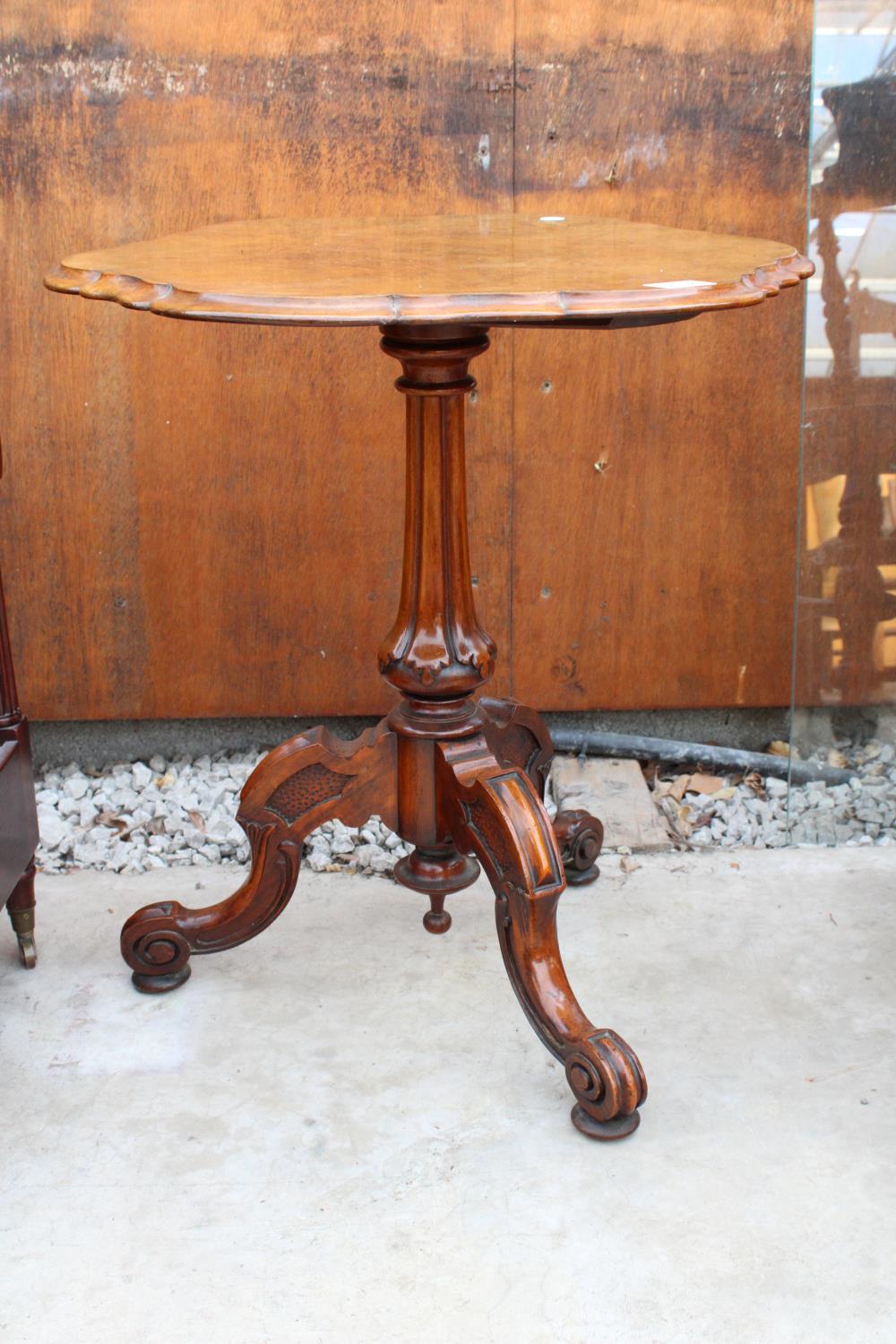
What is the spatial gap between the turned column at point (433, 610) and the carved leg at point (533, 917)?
0.05 meters

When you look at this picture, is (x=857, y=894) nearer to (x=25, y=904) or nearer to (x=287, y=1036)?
(x=287, y=1036)

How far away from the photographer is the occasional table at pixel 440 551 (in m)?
1.46

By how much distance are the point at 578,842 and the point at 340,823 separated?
0.43 m

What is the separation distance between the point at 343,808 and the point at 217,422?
3.12 ft

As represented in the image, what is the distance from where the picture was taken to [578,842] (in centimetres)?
236

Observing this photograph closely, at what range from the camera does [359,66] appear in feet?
8.33

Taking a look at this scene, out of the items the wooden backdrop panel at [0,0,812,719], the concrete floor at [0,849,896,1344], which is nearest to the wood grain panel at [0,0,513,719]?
the wooden backdrop panel at [0,0,812,719]

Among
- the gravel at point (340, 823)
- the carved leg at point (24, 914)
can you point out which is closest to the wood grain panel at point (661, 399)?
the gravel at point (340, 823)

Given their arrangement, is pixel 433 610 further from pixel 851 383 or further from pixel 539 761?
pixel 851 383

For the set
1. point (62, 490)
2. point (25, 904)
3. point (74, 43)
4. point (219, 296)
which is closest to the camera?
point (219, 296)

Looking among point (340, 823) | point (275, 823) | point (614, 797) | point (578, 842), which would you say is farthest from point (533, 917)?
point (614, 797)

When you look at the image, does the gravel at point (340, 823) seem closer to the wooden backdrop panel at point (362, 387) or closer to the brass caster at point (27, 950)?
the wooden backdrop panel at point (362, 387)

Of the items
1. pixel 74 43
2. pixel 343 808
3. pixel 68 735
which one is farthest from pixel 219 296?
pixel 68 735

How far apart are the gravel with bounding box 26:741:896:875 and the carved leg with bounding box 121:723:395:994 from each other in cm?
42
